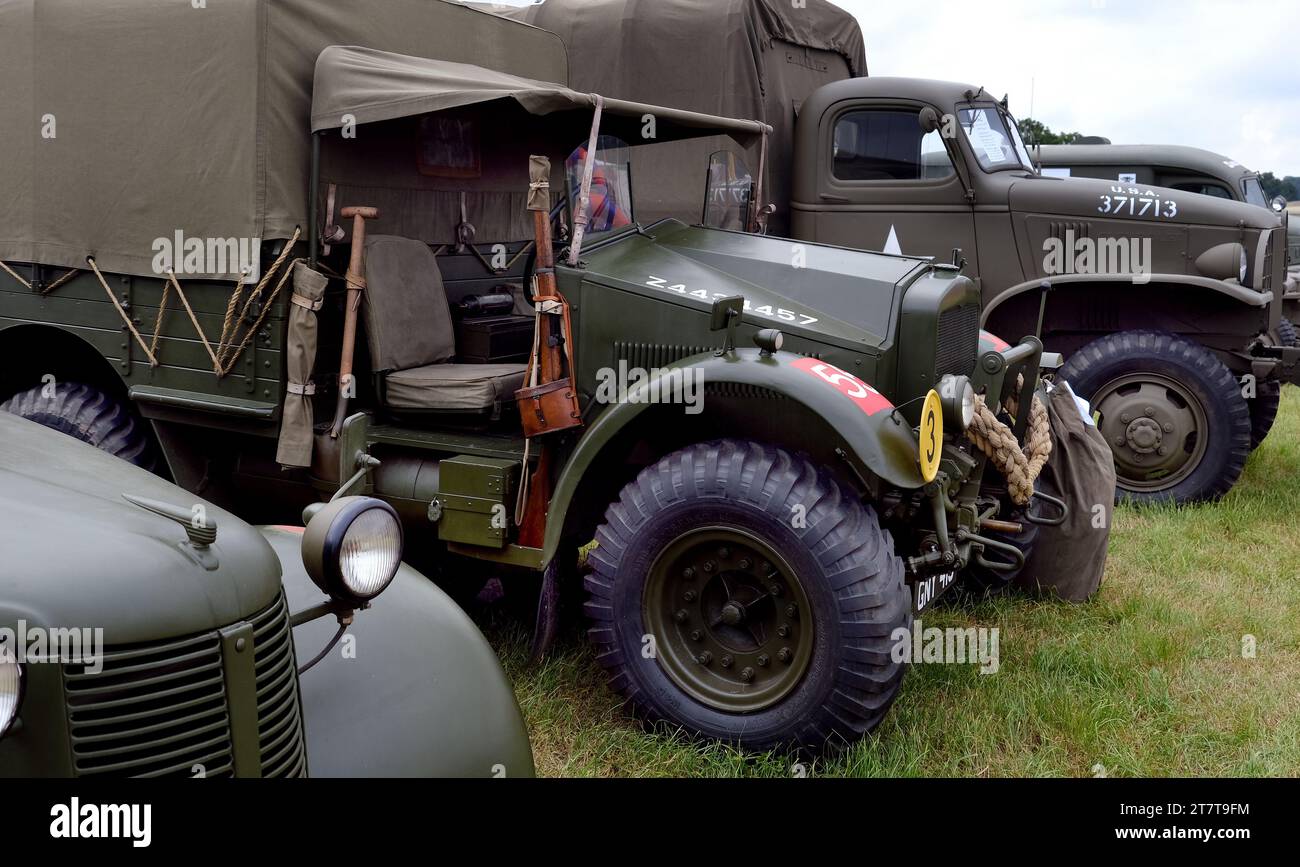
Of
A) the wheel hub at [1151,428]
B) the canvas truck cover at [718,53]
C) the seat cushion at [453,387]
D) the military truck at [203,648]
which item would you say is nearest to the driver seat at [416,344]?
the seat cushion at [453,387]

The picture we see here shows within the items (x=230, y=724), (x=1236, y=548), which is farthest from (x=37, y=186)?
(x=1236, y=548)

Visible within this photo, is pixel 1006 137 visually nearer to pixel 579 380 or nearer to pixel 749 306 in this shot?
pixel 749 306

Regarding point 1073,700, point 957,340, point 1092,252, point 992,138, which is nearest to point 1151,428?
point 1092,252

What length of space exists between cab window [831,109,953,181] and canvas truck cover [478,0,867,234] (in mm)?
457

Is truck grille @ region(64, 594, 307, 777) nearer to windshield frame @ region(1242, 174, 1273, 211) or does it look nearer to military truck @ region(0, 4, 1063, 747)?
military truck @ region(0, 4, 1063, 747)

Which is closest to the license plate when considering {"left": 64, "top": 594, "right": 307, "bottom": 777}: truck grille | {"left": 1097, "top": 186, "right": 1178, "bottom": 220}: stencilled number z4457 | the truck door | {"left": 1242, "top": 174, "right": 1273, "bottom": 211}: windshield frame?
{"left": 64, "top": 594, "right": 307, "bottom": 777}: truck grille

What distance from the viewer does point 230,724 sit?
202 cm

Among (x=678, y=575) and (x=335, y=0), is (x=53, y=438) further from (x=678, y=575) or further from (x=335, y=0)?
(x=335, y=0)

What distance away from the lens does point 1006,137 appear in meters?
7.66

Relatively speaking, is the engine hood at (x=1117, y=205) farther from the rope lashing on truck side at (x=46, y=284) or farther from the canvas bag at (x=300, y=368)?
the rope lashing on truck side at (x=46, y=284)

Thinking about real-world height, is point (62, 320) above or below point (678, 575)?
above

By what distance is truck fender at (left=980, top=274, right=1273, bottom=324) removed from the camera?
23.7 ft

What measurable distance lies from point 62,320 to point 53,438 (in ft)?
9.74

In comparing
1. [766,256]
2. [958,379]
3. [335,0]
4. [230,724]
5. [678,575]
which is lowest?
[678,575]
